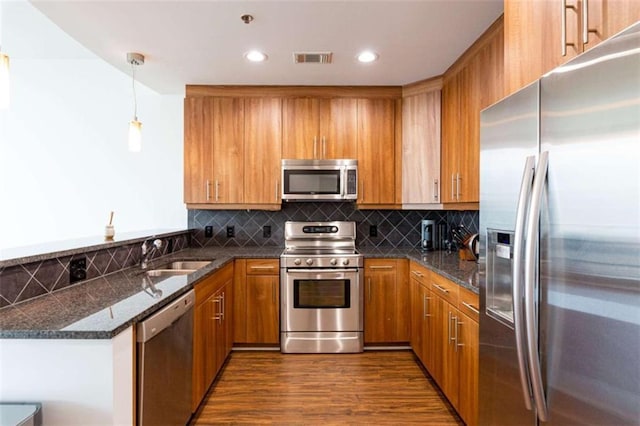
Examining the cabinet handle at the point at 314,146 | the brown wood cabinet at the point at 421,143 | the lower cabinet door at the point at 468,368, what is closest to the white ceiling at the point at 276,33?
the brown wood cabinet at the point at 421,143

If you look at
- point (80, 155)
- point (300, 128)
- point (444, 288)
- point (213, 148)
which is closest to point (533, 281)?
point (444, 288)

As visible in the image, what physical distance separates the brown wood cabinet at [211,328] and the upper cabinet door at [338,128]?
1.48m

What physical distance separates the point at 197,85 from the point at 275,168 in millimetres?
1108

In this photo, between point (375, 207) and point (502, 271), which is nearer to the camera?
point (502, 271)

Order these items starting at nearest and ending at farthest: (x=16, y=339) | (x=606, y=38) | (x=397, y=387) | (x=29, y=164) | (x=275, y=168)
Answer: (x=606, y=38) → (x=16, y=339) → (x=397, y=387) → (x=275, y=168) → (x=29, y=164)

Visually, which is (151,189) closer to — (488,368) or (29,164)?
(29,164)

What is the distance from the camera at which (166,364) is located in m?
1.73

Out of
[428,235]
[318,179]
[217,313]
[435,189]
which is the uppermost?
[318,179]

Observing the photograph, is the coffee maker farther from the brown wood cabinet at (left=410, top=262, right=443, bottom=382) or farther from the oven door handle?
the oven door handle

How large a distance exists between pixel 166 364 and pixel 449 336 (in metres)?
1.68

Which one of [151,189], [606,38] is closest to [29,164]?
[151,189]

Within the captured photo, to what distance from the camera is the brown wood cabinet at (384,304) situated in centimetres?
336

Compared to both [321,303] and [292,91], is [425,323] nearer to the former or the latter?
[321,303]

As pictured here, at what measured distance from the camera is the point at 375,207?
369 centimetres
